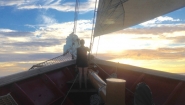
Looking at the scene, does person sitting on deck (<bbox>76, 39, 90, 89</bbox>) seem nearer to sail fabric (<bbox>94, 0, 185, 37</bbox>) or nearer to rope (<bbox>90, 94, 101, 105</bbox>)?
→ rope (<bbox>90, 94, 101, 105</bbox>)

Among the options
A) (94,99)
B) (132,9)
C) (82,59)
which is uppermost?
(132,9)

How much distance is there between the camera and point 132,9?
38.6ft

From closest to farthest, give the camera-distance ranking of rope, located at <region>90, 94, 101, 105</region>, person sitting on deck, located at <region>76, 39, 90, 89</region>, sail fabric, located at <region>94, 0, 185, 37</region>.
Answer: rope, located at <region>90, 94, 101, 105</region> → person sitting on deck, located at <region>76, 39, 90, 89</region> → sail fabric, located at <region>94, 0, 185, 37</region>

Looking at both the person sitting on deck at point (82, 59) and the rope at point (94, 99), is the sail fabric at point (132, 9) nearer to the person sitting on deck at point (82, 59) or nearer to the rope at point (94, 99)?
the person sitting on deck at point (82, 59)

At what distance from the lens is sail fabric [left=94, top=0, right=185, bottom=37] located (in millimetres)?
9344

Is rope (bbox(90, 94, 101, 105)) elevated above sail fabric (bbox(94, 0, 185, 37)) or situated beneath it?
situated beneath

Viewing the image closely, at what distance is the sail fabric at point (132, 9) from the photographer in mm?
9344

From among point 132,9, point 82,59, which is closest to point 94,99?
point 82,59

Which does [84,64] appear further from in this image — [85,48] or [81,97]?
[81,97]

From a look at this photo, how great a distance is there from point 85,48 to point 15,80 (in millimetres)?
2440

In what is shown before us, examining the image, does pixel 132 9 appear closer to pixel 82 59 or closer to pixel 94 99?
pixel 82 59

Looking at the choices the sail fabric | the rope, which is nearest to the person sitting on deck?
the rope

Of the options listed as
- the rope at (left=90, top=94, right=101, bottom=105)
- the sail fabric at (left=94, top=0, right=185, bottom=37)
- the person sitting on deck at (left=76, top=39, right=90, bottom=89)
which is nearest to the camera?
the rope at (left=90, top=94, right=101, bottom=105)

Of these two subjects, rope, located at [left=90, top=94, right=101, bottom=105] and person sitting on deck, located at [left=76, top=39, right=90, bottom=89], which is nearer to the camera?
rope, located at [left=90, top=94, right=101, bottom=105]
